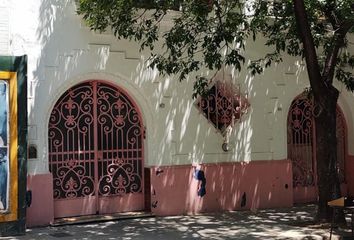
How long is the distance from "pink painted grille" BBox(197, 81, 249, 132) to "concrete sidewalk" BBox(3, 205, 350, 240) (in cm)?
203

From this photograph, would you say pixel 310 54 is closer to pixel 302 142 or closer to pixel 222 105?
pixel 222 105

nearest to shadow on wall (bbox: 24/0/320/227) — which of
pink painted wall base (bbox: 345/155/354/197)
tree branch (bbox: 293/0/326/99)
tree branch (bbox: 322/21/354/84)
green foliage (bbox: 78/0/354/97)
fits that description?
green foliage (bbox: 78/0/354/97)

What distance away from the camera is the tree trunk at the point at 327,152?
31.8 feet

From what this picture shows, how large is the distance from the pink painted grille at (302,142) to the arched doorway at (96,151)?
3992mm

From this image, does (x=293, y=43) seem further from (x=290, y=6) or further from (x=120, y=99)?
(x=120, y=99)

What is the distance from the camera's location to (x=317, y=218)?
999cm

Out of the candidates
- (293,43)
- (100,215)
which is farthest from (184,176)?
(293,43)

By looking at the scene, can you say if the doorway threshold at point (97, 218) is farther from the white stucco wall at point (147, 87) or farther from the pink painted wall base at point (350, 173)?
the pink painted wall base at point (350, 173)

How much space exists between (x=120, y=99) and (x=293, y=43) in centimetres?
373

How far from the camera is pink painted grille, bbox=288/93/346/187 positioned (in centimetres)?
1329

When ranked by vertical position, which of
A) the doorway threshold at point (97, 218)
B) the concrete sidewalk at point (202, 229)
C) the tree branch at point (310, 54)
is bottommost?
the concrete sidewalk at point (202, 229)

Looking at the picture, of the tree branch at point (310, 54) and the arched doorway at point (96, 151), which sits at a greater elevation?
the tree branch at point (310, 54)

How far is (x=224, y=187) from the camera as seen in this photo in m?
12.0

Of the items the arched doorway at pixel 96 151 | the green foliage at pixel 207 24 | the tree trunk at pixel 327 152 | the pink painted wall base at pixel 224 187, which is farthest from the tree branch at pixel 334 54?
the arched doorway at pixel 96 151
